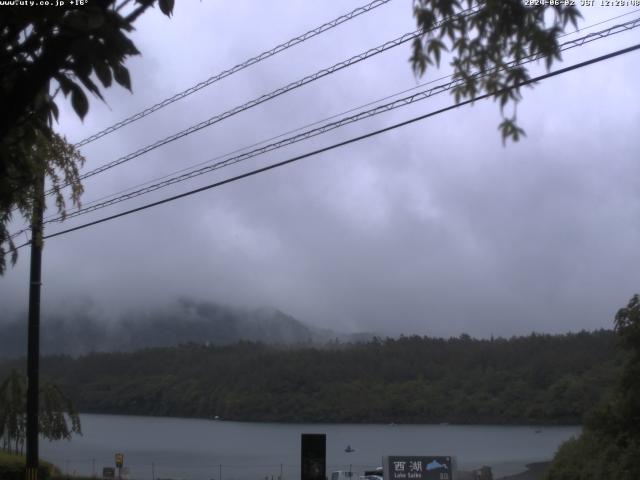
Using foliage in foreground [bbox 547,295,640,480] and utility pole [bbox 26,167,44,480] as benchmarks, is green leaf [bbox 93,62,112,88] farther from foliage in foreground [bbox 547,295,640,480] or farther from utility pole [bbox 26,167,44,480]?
foliage in foreground [bbox 547,295,640,480]

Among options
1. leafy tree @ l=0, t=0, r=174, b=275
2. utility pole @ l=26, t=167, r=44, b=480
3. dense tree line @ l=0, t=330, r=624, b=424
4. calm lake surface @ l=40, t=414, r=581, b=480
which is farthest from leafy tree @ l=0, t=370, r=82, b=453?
leafy tree @ l=0, t=0, r=174, b=275

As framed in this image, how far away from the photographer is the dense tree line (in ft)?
149

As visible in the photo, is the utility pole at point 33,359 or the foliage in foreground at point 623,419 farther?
the utility pole at point 33,359

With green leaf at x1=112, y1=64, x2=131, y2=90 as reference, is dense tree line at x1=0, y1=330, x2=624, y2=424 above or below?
below

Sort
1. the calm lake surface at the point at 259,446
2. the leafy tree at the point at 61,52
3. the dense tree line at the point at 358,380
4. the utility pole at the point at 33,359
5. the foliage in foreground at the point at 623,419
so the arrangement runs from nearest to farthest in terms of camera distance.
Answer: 1. the leafy tree at the point at 61,52
2. the foliage in foreground at the point at 623,419
3. the utility pole at the point at 33,359
4. the dense tree line at the point at 358,380
5. the calm lake surface at the point at 259,446

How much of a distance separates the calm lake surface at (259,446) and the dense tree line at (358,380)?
1987 mm

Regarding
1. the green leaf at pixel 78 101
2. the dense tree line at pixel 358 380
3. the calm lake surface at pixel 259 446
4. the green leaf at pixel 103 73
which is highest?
the green leaf at pixel 103 73

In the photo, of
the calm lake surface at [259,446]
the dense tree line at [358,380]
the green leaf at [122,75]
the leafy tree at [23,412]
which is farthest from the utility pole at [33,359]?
the calm lake surface at [259,446]

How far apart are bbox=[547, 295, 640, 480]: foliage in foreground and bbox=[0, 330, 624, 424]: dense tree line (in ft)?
47.2

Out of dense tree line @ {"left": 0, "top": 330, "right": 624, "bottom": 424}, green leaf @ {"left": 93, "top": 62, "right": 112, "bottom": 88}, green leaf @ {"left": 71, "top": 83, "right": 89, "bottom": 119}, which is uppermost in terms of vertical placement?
green leaf @ {"left": 93, "top": 62, "right": 112, "bottom": 88}

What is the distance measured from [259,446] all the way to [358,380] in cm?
1168

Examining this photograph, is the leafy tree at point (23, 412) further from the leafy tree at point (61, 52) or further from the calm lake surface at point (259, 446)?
the leafy tree at point (61, 52)

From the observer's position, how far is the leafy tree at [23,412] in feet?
109

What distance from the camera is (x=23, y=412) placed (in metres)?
34.2
